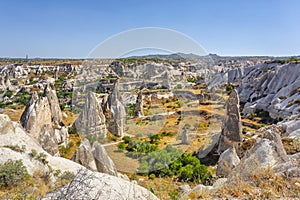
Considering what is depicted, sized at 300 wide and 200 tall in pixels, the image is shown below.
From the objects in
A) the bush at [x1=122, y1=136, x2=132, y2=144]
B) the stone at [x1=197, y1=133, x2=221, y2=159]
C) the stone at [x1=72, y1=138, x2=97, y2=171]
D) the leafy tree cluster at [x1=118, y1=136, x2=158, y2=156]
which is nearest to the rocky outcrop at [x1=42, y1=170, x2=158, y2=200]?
the stone at [x1=72, y1=138, x2=97, y2=171]

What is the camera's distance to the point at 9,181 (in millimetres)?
4203

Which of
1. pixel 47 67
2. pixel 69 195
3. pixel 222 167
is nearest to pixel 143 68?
pixel 222 167

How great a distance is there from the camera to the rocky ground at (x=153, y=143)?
310cm

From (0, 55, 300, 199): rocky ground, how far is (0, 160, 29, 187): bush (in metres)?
0.03

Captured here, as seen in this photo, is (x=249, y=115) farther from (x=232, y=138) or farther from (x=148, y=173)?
(x=148, y=173)

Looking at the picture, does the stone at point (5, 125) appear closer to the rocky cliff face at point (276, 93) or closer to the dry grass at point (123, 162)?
Result: the dry grass at point (123, 162)

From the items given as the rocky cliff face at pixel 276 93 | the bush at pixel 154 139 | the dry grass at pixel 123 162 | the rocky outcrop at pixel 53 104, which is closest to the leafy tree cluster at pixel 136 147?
the dry grass at pixel 123 162

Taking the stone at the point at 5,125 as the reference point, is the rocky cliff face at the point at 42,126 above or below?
below

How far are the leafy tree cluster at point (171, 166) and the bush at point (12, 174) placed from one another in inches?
211

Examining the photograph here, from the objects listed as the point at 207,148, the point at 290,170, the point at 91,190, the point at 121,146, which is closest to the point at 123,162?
the point at 121,146

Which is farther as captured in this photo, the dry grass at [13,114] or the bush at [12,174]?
the dry grass at [13,114]

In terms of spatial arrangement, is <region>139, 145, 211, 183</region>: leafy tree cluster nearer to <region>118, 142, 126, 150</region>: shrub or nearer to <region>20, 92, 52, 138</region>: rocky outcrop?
<region>118, 142, 126, 150</region>: shrub

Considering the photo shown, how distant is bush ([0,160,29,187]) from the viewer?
4.17 metres

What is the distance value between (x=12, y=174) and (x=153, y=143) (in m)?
9.30
